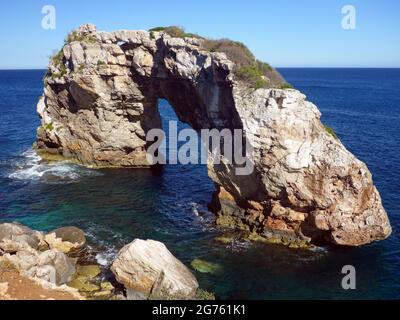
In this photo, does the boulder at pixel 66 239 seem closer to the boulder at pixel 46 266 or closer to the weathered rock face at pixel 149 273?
the boulder at pixel 46 266

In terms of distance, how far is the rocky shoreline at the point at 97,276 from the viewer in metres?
25.3

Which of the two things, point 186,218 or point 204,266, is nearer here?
point 204,266

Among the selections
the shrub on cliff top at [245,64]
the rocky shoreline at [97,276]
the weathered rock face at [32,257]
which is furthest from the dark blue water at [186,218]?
the shrub on cliff top at [245,64]

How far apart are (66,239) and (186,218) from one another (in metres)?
11.3

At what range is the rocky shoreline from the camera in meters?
25.3

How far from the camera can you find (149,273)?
2622 cm

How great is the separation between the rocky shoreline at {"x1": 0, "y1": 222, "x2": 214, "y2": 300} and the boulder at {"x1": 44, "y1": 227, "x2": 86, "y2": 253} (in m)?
2.06

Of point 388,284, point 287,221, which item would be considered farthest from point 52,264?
point 388,284

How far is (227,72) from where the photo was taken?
1390 inches

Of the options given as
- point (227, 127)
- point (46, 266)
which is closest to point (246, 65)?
point (227, 127)

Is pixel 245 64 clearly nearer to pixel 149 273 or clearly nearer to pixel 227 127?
pixel 227 127

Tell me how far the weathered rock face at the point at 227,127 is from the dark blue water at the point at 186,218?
257cm
